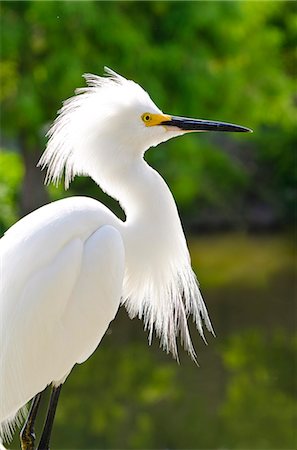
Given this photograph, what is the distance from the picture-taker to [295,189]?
13188mm

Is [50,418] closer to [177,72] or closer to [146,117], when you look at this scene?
[146,117]

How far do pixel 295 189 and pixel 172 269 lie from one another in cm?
1101

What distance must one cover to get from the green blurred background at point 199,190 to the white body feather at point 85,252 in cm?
281

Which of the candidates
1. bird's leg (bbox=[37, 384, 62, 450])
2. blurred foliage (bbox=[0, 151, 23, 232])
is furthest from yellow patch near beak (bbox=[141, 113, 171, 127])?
blurred foliage (bbox=[0, 151, 23, 232])

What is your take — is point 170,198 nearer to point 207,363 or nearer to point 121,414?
point 121,414

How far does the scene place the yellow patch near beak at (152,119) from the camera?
229 centimetres

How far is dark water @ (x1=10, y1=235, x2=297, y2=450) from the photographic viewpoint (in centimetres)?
510

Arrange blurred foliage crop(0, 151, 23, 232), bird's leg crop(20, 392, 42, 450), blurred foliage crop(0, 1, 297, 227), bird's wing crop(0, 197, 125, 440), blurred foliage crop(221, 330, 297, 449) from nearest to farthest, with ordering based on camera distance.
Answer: bird's wing crop(0, 197, 125, 440), bird's leg crop(20, 392, 42, 450), blurred foliage crop(221, 330, 297, 449), blurred foliage crop(0, 151, 23, 232), blurred foliage crop(0, 1, 297, 227)

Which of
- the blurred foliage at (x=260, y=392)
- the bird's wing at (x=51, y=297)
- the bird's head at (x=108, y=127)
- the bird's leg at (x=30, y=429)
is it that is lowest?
the blurred foliage at (x=260, y=392)

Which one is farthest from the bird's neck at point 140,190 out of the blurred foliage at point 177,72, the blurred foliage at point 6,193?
the blurred foliage at point 177,72

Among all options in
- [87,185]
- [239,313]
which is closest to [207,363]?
[239,313]

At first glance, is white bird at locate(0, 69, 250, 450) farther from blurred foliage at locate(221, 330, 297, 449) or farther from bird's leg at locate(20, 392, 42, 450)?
blurred foliage at locate(221, 330, 297, 449)

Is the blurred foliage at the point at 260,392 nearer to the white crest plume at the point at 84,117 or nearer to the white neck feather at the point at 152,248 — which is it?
the white neck feather at the point at 152,248

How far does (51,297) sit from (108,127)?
1.45ft
